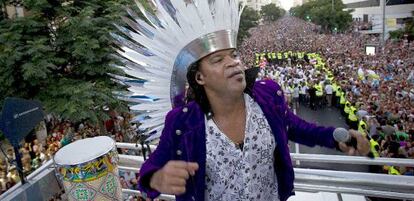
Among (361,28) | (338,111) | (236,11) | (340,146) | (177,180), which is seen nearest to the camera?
(177,180)

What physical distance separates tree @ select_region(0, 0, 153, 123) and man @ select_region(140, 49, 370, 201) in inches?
250

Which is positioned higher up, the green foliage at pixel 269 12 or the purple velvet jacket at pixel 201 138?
the green foliage at pixel 269 12

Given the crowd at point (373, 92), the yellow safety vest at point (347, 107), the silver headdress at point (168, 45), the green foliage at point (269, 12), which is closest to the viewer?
the silver headdress at point (168, 45)

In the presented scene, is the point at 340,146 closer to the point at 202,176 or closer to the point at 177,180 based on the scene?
the point at 202,176

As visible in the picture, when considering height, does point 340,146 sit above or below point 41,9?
below

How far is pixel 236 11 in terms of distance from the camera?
1858 millimetres

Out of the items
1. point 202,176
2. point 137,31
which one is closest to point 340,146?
point 202,176

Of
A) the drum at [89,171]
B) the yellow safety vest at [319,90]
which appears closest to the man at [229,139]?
the drum at [89,171]

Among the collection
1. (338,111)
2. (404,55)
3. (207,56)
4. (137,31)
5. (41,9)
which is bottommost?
(338,111)

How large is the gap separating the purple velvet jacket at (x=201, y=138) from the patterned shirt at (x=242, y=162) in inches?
1.4

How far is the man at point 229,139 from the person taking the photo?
5.41ft

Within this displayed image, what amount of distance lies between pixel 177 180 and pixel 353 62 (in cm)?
1932

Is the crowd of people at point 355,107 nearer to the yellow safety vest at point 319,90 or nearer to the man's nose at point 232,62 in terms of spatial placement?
the yellow safety vest at point 319,90

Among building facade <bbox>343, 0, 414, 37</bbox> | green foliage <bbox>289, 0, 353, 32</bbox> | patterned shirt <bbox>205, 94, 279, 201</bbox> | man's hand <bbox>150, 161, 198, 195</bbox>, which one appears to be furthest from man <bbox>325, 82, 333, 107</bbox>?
green foliage <bbox>289, 0, 353, 32</bbox>
